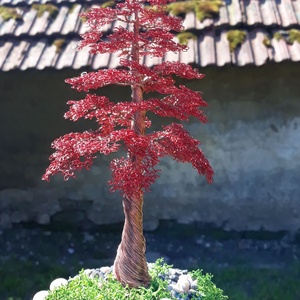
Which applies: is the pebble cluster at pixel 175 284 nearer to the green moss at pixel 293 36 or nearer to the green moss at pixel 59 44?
the green moss at pixel 59 44

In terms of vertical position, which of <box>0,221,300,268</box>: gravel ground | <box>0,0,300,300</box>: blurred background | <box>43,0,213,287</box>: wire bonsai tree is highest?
<box>0,0,300,300</box>: blurred background

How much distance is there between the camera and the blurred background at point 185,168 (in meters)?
4.07

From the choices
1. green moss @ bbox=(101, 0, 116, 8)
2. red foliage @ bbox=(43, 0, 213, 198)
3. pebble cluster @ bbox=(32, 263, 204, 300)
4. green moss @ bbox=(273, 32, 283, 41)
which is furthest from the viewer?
green moss @ bbox=(101, 0, 116, 8)

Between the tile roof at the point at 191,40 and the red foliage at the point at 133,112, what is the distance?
138 cm

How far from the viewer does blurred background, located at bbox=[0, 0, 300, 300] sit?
407 cm

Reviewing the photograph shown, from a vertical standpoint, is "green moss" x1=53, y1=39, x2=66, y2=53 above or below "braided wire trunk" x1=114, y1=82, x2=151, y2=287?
above

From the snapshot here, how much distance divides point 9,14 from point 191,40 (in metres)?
1.62

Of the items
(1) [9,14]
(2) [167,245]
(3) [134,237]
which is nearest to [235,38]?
(2) [167,245]

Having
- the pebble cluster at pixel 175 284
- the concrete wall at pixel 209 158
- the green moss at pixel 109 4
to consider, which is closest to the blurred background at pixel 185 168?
the concrete wall at pixel 209 158

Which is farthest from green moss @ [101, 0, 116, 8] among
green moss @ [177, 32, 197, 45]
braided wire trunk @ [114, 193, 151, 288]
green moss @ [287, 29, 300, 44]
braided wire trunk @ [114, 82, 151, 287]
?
braided wire trunk @ [114, 193, 151, 288]

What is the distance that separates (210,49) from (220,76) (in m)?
0.36

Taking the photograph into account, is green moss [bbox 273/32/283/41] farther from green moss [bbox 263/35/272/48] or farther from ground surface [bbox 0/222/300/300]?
ground surface [bbox 0/222/300/300]

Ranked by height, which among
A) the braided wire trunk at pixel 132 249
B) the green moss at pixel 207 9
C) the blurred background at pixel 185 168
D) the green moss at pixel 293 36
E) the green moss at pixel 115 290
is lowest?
the green moss at pixel 115 290

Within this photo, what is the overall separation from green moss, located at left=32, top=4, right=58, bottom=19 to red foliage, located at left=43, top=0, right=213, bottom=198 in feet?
6.41
